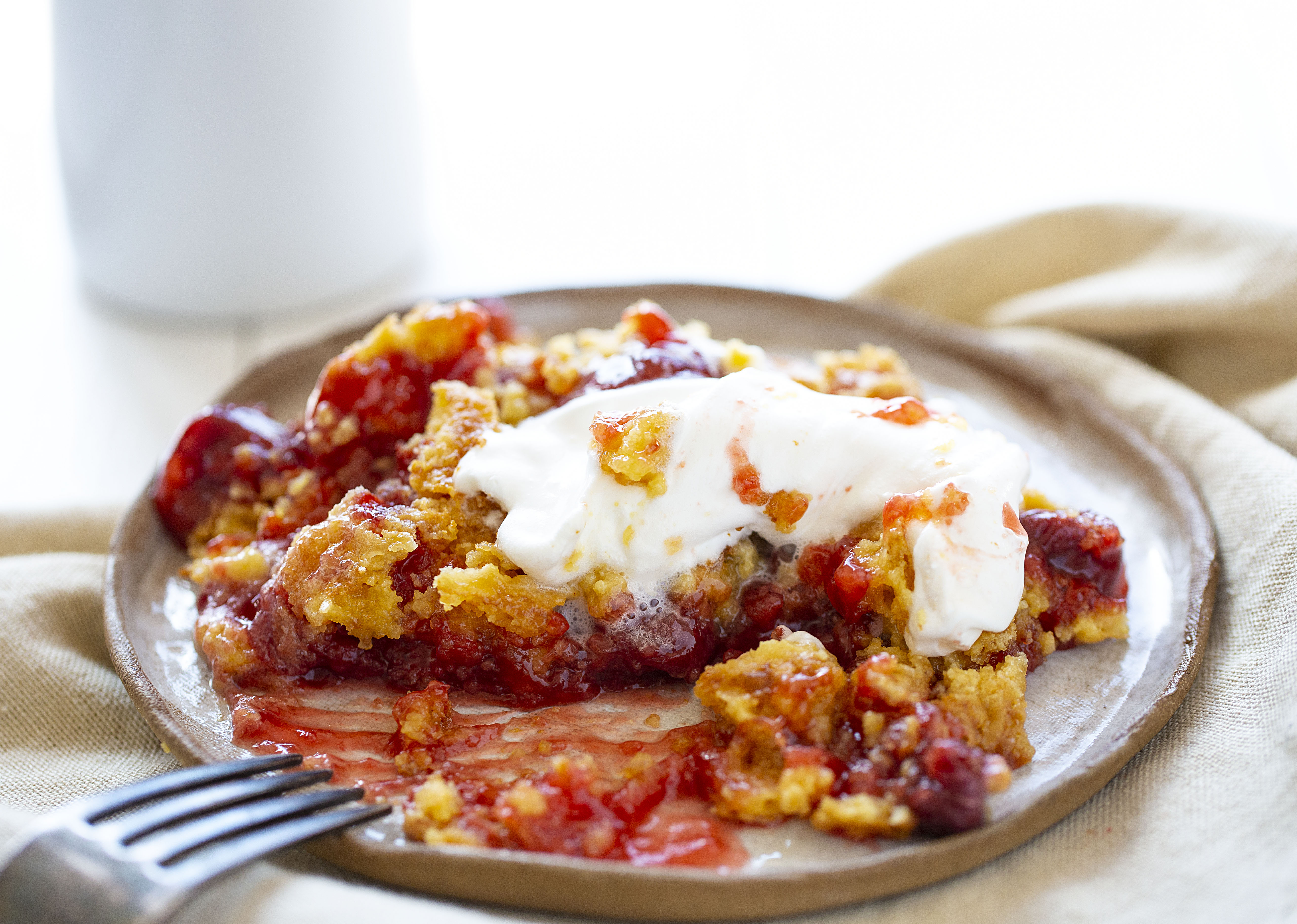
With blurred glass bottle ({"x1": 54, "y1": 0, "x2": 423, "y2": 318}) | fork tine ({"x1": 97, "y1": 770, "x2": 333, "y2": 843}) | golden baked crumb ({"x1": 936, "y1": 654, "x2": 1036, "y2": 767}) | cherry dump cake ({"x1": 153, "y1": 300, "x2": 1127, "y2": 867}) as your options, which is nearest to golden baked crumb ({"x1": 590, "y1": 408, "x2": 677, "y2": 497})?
cherry dump cake ({"x1": 153, "y1": 300, "x2": 1127, "y2": 867})

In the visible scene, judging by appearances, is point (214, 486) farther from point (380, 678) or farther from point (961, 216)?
point (961, 216)

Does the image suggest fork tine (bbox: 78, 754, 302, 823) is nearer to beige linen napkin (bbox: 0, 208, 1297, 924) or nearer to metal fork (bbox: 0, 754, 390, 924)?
metal fork (bbox: 0, 754, 390, 924)

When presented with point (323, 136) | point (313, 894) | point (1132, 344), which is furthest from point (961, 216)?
point (313, 894)

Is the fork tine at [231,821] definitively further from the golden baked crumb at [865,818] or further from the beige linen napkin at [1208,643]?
the golden baked crumb at [865,818]

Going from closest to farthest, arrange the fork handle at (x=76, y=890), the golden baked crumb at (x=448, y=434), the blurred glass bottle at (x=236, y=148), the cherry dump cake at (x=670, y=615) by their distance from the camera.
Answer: the fork handle at (x=76, y=890)
the cherry dump cake at (x=670, y=615)
the golden baked crumb at (x=448, y=434)
the blurred glass bottle at (x=236, y=148)

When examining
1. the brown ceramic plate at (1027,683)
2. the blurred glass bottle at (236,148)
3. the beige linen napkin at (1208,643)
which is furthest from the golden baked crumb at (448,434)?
the blurred glass bottle at (236,148)
